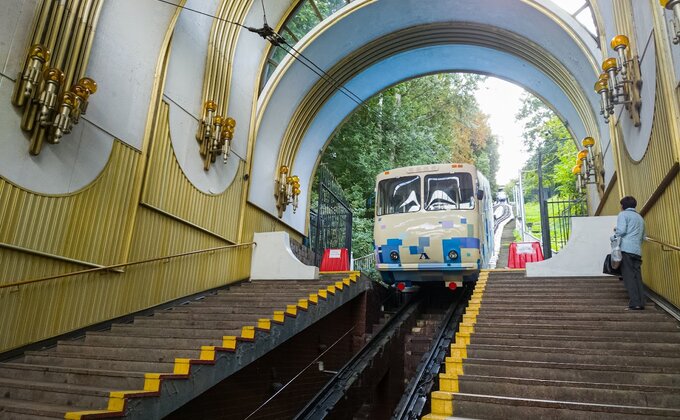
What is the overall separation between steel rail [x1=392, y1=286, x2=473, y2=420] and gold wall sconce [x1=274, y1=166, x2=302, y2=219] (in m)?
5.20

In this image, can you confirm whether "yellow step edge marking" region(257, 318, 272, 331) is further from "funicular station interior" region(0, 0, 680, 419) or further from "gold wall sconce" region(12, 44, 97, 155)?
"gold wall sconce" region(12, 44, 97, 155)

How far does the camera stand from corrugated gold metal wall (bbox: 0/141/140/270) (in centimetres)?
547

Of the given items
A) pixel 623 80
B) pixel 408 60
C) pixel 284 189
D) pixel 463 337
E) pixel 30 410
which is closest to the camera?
pixel 30 410

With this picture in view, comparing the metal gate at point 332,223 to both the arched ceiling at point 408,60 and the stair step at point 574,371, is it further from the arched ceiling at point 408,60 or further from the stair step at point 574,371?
the stair step at point 574,371

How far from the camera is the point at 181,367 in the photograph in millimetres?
4676

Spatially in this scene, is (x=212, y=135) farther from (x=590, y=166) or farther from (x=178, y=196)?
(x=590, y=166)

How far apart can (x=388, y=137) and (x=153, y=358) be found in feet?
50.3

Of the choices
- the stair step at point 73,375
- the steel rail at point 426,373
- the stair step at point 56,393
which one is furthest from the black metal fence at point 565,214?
the stair step at point 56,393

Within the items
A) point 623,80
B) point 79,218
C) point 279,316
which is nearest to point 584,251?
point 623,80

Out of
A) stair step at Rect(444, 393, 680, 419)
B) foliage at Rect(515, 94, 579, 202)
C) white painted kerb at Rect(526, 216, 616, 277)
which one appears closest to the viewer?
stair step at Rect(444, 393, 680, 419)

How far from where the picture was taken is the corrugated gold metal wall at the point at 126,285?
552 cm

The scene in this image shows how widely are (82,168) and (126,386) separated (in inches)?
134

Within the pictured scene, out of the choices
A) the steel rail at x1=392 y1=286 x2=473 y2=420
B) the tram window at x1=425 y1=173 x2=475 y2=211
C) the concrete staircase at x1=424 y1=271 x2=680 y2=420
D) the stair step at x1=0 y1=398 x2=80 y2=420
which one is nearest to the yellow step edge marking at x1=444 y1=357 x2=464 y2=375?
the concrete staircase at x1=424 y1=271 x2=680 y2=420

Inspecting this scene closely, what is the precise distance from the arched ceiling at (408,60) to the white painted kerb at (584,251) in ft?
8.55
